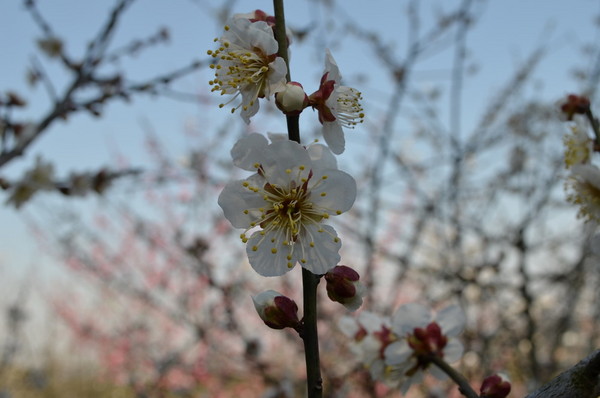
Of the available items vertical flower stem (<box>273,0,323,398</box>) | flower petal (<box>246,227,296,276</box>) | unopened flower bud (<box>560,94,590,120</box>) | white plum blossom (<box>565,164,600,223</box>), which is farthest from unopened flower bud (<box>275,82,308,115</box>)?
unopened flower bud (<box>560,94,590,120</box>)

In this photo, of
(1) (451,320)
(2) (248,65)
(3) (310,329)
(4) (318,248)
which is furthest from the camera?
(1) (451,320)

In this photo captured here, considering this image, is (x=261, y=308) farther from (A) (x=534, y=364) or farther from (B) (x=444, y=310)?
(A) (x=534, y=364)

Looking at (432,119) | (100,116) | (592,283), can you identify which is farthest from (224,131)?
(592,283)

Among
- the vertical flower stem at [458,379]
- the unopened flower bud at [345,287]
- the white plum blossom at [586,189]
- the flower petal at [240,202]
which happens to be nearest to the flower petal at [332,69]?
the flower petal at [240,202]

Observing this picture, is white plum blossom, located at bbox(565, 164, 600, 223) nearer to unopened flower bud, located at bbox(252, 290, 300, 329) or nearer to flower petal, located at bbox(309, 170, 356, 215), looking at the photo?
flower petal, located at bbox(309, 170, 356, 215)

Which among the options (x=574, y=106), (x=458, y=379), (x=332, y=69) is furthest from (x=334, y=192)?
(x=574, y=106)

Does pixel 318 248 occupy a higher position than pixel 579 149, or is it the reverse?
pixel 579 149

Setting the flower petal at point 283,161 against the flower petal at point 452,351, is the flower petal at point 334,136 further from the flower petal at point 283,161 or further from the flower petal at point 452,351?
the flower petal at point 452,351

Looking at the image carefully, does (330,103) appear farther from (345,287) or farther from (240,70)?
(345,287)
